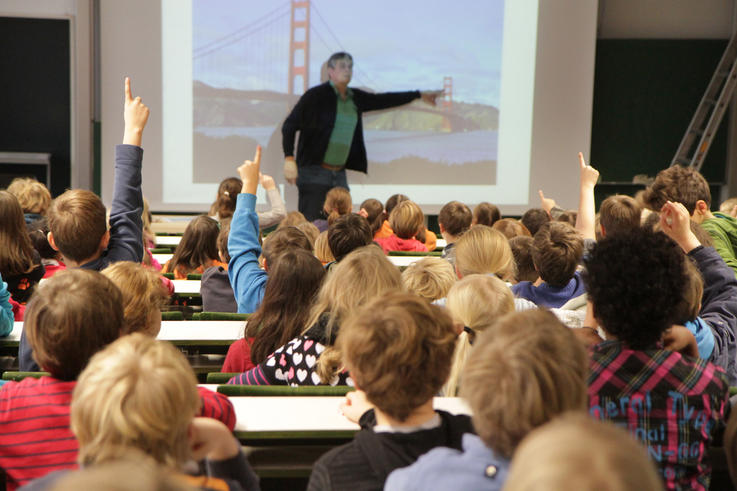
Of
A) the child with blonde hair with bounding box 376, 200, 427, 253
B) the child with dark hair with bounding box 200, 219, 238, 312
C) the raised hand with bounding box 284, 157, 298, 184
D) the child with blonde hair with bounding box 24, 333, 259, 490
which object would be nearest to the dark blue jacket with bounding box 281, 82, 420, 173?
the raised hand with bounding box 284, 157, 298, 184

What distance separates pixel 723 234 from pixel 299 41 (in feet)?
16.1

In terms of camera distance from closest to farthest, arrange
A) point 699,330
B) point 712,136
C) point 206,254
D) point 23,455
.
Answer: point 23,455 → point 699,330 → point 206,254 → point 712,136

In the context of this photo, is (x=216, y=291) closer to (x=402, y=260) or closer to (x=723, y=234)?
(x=402, y=260)

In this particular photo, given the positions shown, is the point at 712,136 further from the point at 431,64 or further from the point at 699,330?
the point at 699,330

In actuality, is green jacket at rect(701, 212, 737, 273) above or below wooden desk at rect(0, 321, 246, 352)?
above

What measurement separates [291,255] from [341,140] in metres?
4.88

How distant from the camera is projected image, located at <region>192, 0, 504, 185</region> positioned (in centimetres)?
701

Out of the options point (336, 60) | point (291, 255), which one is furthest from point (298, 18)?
point (291, 255)

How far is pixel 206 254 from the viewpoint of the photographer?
3771 millimetres

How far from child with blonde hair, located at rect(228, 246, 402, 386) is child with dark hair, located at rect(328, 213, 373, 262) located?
100 cm

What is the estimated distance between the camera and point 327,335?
1.95m

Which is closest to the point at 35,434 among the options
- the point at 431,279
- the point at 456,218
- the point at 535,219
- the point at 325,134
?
the point at 431,279

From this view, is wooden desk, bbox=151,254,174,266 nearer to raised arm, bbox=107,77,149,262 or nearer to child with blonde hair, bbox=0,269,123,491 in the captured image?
raised arm, bbox=107,77,149,262

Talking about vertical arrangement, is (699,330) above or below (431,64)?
below
